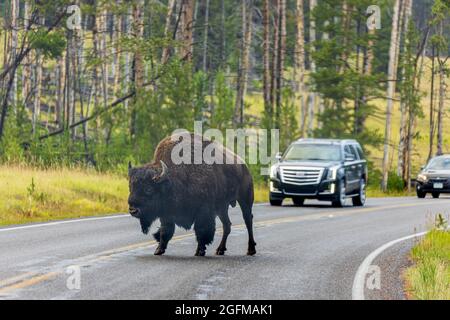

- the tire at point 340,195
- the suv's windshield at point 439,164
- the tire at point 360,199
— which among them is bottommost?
the suv's windshield at point 439,164

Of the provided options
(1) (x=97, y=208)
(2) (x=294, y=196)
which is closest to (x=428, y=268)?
(1) (x=97, y=208)

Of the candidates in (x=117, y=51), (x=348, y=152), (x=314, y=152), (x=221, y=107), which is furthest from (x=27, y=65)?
(x=348, y=152)

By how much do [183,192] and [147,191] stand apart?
67 cm

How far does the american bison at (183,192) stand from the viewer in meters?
14.1

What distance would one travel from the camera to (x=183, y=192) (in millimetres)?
14547

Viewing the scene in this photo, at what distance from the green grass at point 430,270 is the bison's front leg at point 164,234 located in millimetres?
3274

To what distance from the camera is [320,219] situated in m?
24.3

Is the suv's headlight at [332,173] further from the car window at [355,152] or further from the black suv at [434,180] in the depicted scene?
the black suv at [434,180]

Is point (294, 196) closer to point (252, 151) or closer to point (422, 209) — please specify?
point (422, 209)

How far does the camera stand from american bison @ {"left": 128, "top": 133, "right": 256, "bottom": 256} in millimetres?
14078

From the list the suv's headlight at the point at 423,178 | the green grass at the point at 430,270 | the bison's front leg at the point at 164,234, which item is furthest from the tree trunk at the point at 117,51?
the bison's front leg at the point at 164,234

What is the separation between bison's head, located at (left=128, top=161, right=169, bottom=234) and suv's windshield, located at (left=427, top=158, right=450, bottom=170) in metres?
27.2

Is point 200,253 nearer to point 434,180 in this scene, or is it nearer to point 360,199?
point 360,199

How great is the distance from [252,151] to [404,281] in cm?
2553
